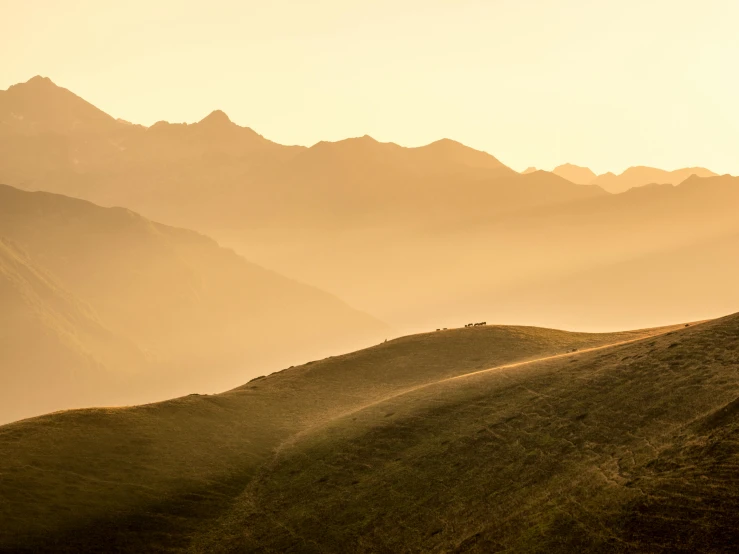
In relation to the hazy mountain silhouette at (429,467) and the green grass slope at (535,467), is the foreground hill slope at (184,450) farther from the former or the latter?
the green grass slope at (535,467)

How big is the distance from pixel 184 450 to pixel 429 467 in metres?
21.8

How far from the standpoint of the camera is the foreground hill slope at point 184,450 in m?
43.3

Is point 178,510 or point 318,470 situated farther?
point 318,470

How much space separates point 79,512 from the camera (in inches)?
1740

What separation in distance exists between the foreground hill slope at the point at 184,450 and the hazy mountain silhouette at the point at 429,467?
0.63ft

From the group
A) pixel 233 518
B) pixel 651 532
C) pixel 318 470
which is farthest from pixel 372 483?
pixel 651 532

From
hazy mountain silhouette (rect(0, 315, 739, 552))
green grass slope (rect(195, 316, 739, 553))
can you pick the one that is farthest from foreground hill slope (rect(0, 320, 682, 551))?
green grass slope (rect(195, 316, 739, 553))

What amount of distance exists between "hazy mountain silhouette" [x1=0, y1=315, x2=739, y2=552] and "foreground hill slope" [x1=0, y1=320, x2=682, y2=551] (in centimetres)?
19

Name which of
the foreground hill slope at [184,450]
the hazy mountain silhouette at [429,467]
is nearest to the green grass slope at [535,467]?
the hazy mountain silhouette at [429,467]

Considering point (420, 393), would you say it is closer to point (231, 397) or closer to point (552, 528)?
point (231, 397)

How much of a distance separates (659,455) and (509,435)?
14.0 meters

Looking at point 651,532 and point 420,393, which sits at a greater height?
point 420,393

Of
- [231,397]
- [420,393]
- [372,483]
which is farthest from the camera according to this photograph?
[231,397]

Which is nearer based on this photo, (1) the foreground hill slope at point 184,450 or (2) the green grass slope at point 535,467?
(2) the green grass slope at point 535,467
